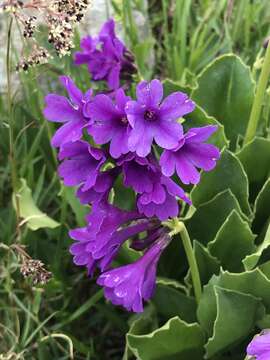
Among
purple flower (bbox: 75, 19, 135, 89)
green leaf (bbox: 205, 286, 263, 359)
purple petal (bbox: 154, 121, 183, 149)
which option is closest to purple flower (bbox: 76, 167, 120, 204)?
purple petal (bbox: 154, 121, 183, 149)

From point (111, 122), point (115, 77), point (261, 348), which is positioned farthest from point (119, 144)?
point (115, 77)

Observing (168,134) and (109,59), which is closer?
(168,134)

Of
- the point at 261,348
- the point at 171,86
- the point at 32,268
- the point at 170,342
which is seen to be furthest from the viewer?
the point at 171,86

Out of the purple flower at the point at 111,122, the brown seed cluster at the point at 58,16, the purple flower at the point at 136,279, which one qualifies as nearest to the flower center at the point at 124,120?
the purple flower at the point at 111,122

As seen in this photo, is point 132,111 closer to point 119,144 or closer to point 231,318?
point 119,144

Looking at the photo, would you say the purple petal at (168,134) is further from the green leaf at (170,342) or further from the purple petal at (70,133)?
the green leaf at (170,342)

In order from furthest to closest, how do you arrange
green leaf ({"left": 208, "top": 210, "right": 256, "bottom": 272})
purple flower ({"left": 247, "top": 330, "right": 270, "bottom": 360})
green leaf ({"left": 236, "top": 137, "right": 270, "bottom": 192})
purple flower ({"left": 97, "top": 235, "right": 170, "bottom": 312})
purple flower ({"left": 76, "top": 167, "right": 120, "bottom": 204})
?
green leaf ({"left": 236, "top": 137, "right": 270, "bottom": 192}) → green leaf ({"left": 208, "top": 210, "right": 256, "bottom": 272}) → purple flower ({"left": 97, "top": 235, "right": 170, "bottom": 312}) → purple flower ({"left": 76, "top": 167, "right": 120, "bottom": 204}) → purple flower ({"left": 247, "top": 330, "right": 270, "bottom": 360})

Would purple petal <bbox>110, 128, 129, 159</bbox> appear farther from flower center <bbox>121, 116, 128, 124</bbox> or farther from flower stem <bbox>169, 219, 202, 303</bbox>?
flower stem <bbox>169, 219, 202, 303</bbox>
